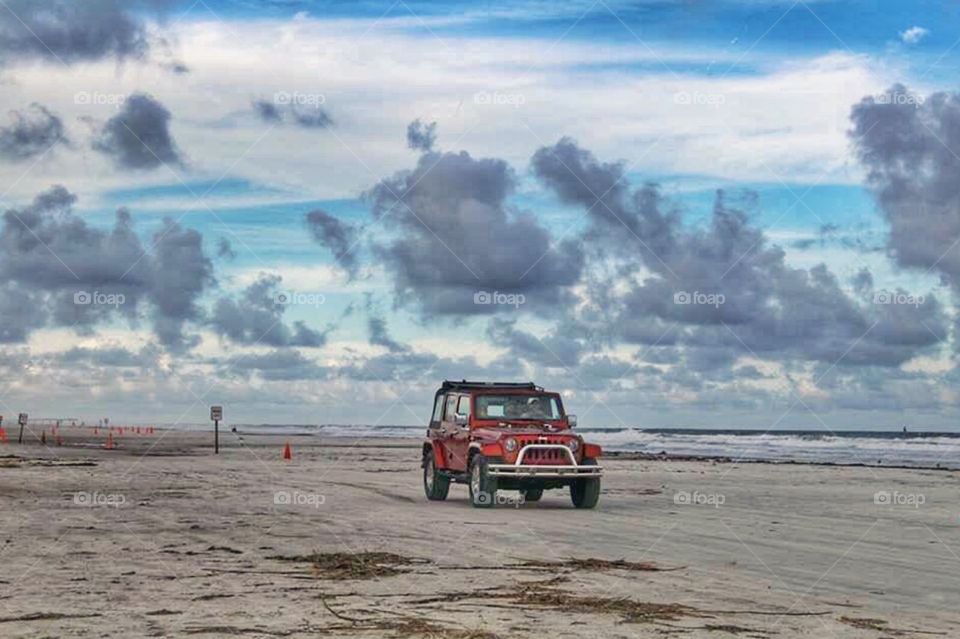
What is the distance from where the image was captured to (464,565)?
44.5 ft

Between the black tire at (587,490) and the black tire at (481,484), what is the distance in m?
1.66

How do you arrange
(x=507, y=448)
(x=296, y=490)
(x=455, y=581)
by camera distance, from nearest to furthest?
(x=455, y=581)
(x=507, y=448)
(x=296, y=490)

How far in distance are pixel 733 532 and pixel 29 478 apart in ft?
70.3

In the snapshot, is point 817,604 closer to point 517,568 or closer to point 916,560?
point 517,568

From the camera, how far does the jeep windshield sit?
23.8 metres

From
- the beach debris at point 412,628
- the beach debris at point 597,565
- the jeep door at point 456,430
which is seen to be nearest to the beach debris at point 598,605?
the beach debris at point 412,628

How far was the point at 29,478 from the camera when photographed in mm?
32688

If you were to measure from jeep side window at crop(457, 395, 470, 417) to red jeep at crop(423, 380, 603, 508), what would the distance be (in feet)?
0.07

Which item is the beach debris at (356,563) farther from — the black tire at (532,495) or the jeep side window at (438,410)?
the black tire at (532,495)

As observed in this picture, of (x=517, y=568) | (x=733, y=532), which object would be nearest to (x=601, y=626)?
(x=517, y=568)

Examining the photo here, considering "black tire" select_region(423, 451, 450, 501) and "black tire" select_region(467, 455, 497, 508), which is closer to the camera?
"black tire" select_region(467, 455, 497, 508)

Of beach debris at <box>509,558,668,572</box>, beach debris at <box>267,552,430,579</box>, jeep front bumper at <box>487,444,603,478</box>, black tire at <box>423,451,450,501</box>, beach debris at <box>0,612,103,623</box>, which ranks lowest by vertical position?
beach debris at <box>0,612,103,623</box>

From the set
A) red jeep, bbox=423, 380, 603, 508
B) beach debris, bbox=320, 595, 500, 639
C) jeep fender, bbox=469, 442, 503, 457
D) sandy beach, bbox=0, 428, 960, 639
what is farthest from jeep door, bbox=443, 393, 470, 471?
beach debris, bbox=320, 595, 500, 639

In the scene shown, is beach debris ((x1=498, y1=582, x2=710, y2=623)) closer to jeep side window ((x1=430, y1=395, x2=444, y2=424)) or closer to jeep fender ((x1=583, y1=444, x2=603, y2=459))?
jeep fender ((x1=583, y1=444, x2=603, y2=459))
